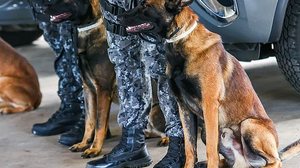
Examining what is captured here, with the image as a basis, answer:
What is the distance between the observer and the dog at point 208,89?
3.69 m

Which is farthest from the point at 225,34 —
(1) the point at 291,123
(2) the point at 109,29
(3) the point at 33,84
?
(3) the point at 33,84

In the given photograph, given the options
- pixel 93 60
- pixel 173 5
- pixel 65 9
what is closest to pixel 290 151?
pixel 173 5

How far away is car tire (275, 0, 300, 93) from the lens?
5.22 m

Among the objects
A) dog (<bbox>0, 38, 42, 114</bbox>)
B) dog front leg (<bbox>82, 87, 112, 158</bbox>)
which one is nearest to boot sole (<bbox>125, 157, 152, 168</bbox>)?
dog front leg (<bbox>82, 87, 112, 158</bbox>)

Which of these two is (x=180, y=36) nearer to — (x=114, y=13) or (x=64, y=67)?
(x=114, y=13)

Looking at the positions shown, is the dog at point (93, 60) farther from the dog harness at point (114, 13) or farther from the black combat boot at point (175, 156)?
the black combat boot at point (175, 156)

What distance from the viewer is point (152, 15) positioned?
12.0 ft

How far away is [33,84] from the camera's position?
→ 5.99 meters

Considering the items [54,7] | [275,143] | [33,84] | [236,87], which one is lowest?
[33,84]

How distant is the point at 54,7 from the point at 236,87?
126cm

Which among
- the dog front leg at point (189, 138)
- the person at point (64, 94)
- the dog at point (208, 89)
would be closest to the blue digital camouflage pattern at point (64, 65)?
the person at point (64, 94)

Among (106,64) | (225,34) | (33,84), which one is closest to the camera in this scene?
(106,64)

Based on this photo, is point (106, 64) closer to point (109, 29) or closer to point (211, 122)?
point (109, 29)

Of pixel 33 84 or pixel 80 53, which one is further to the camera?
pixel 33 84
